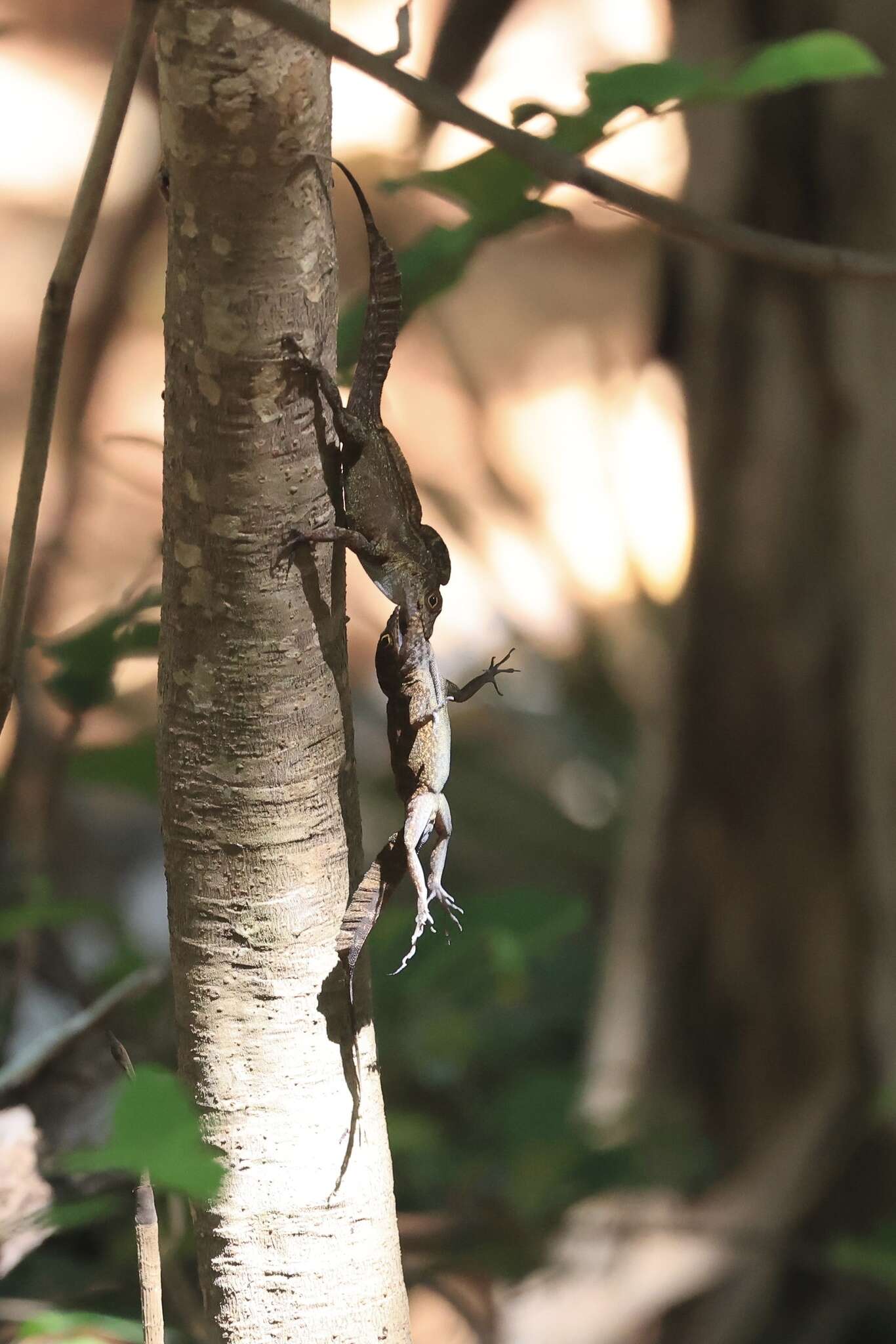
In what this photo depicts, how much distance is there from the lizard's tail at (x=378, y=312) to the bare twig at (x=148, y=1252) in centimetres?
41

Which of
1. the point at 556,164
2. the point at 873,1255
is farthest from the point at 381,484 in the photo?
the point at 873,1255

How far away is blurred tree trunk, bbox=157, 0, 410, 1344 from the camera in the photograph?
0.57m

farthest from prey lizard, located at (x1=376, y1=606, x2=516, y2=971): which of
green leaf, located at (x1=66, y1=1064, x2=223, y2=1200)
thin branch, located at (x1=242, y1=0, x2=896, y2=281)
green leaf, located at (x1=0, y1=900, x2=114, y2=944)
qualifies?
A: green leaf, located at (x1=0, y1=900, x2=114, y2=944)

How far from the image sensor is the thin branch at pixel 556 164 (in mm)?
380

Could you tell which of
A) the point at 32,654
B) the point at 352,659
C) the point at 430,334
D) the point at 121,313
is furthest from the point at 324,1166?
the point at 430,334

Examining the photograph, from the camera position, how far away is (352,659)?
11.2ft

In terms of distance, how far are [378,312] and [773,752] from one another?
156 cm

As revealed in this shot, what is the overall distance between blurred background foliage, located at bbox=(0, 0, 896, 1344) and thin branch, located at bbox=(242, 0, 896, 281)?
1.34 feet

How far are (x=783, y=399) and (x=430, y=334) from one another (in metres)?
1.97

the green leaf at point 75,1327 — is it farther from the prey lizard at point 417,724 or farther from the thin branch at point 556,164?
the thin branch at point 556,164

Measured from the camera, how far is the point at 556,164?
1.29 ft

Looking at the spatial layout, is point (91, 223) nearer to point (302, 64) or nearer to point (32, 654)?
point (302, 64)

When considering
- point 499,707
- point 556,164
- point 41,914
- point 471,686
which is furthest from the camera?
point 499,707

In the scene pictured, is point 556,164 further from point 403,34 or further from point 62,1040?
point 62,1040
